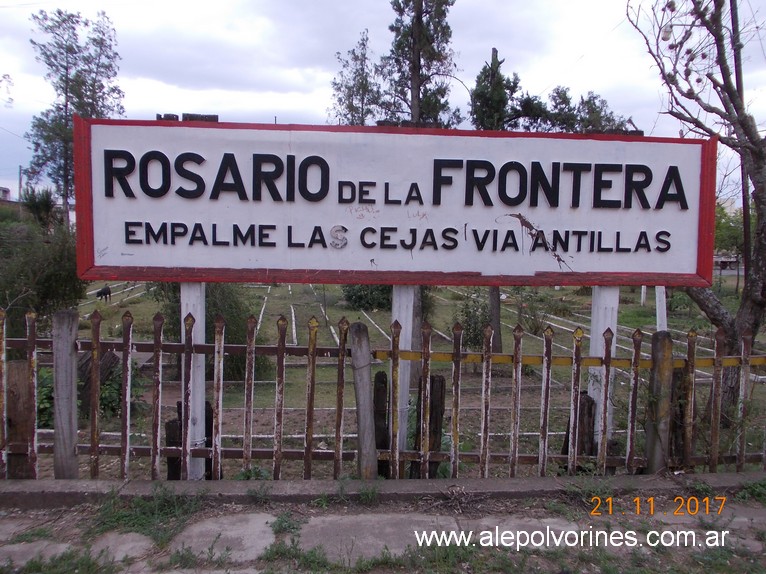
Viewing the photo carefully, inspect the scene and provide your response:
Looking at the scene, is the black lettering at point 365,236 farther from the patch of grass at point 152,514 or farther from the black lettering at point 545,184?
the patch of grass at point 152,514

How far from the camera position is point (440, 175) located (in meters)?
4.16

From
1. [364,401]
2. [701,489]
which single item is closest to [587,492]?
[701,489]


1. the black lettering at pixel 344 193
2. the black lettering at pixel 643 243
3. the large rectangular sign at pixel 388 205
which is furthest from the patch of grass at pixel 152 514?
the black lettering at pixel 643 243

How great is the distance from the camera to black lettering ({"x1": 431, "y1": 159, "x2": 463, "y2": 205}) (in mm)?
4160

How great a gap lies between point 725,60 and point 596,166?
10.5 feet

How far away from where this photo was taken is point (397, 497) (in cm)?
386

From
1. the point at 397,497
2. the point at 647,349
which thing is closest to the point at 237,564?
the point at 397,497

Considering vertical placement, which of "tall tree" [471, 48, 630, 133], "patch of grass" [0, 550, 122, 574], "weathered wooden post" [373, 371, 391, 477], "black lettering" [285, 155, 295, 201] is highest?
"tall tree" [471, 48, 630, 133]

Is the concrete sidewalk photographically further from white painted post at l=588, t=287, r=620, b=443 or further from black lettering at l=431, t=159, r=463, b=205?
black lettering at l=431, t=159, r=463, b=205

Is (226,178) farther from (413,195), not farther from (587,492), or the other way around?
(587,492)

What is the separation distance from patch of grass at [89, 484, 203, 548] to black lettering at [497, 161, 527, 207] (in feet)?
9.75

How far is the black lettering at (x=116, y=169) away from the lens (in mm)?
4012

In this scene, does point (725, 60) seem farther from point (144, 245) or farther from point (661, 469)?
point (144, 245)

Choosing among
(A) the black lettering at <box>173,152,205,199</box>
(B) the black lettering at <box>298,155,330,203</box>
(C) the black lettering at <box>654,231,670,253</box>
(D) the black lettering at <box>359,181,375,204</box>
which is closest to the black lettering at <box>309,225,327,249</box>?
(B) the black lettering at <box>298,155,330,203</box>
